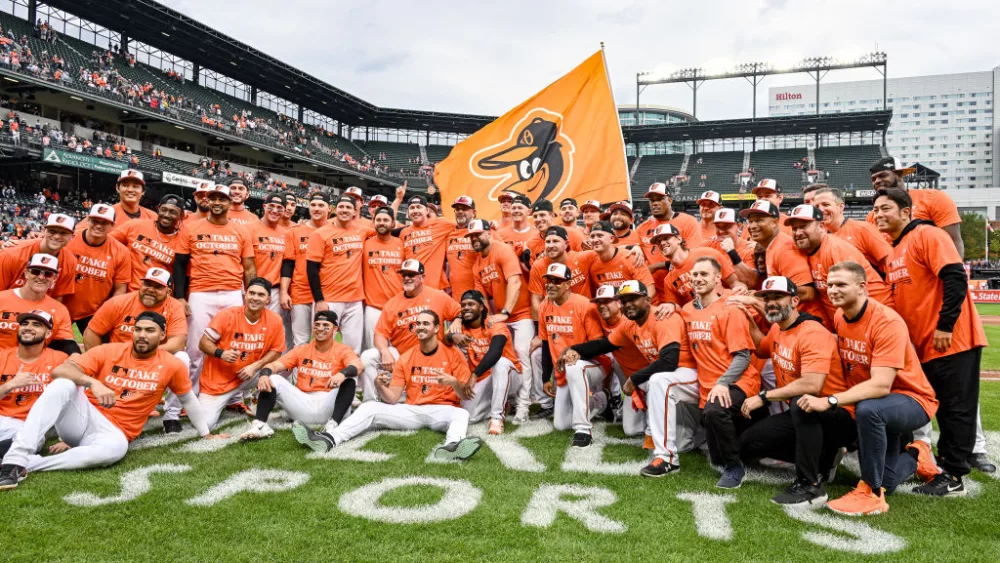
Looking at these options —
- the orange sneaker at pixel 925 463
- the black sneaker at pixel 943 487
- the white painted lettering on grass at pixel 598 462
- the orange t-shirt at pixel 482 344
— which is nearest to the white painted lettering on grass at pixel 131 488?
the orange t-shirt at pixel 482 344

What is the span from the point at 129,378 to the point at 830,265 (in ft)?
19.1

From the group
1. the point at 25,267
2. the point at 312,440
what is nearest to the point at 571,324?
the point at 312,440

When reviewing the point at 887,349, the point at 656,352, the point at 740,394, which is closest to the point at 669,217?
the point at 656,352

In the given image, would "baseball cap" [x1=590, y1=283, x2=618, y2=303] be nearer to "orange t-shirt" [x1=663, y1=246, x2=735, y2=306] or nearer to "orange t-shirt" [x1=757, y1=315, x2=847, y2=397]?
"orange t-shirt" [x1=663, y1=246, x2=735, y2=306]

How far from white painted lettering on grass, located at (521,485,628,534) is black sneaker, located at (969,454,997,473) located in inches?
123

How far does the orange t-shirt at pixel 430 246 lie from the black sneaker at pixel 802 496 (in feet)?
15.9

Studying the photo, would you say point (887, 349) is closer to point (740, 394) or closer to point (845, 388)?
point (845, 388)

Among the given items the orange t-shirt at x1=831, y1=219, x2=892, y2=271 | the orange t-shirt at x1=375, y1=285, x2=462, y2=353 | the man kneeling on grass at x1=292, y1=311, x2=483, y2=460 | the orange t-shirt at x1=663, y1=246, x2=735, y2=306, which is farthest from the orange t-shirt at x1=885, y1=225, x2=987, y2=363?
the orange t-shirt at x1=375, y1=285, x2=462, y2=353

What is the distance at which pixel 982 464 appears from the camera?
5121mm

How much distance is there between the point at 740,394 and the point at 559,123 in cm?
637

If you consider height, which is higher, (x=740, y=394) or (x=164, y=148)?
(x=164, y=148)

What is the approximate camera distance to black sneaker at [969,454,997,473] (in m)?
5.05

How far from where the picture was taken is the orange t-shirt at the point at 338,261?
768 cm

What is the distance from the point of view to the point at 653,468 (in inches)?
197
